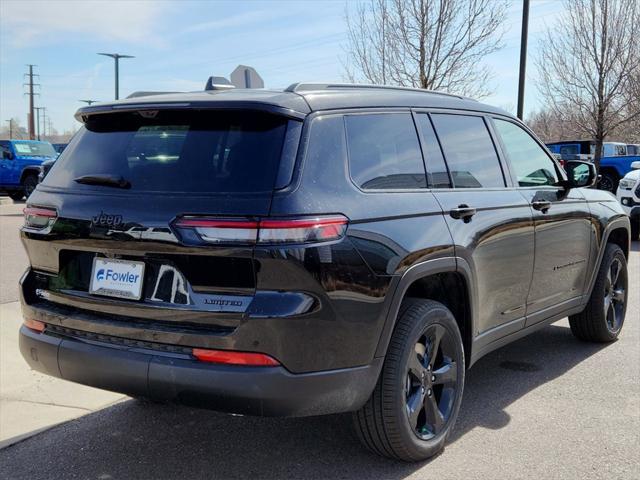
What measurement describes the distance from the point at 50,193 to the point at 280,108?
1.22 meters

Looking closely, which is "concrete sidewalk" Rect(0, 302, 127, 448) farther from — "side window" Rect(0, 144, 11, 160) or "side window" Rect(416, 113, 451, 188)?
"side window" Rect(0, 144, 11, 160)

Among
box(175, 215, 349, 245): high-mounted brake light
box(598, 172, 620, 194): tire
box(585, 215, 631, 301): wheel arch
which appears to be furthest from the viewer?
box(598, 172, 620, 194): tire

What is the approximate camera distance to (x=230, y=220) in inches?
105

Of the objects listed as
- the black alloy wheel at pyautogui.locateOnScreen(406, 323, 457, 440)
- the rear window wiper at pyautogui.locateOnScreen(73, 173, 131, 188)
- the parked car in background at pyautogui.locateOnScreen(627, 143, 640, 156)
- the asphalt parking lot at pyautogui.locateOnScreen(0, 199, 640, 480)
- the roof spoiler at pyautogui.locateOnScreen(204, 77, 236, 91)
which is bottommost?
the asphalt parking lot at pyautogui.locateOnScreen(0, 199, 640, 480)

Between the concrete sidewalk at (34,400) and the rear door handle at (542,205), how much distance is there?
2.88 m

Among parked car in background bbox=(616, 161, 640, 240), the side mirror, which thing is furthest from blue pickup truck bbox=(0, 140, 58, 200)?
the side mirror

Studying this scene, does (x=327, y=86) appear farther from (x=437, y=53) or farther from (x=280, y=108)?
(x=437, y=53)

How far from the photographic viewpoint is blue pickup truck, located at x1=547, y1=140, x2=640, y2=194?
2041cm

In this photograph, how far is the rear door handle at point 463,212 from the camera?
3.51 metres

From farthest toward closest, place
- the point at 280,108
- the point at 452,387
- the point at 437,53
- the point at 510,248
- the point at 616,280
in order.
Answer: the point at 437,53 < the point at 616,280 < the point at 510,248 < the point at 452,387 < the point at 280,108

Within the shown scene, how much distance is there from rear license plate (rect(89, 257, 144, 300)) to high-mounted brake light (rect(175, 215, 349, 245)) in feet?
1.04

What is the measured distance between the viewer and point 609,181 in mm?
20812

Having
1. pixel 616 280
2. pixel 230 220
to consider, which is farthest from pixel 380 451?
pixel 616 280

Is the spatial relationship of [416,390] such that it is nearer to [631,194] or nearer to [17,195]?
[631,194]
